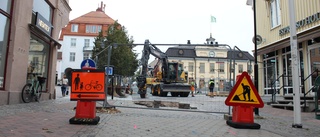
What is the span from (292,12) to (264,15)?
10.4m

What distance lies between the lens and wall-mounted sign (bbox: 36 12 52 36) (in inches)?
446

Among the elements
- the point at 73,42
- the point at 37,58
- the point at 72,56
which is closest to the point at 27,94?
the point at 37,58

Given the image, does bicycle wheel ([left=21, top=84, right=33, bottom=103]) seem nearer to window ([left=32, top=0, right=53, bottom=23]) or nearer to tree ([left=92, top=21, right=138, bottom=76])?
window ([left=32, top=0, right=53, bottom=23])

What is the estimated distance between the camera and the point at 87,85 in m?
6.78

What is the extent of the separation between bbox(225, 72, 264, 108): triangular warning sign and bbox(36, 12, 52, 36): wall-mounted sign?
8.55m

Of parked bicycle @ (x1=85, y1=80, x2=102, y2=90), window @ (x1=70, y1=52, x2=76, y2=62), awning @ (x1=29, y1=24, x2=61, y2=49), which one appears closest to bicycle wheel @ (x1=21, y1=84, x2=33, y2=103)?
awning @ (x1=29, y1=24, x2=61, y2=49)

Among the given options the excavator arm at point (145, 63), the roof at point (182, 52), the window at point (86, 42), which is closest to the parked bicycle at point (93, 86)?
the excavator arm at point (145, 63)

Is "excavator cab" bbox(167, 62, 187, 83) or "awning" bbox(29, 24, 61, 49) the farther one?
"excavator cab" bbox(167, 62, 187, 83)

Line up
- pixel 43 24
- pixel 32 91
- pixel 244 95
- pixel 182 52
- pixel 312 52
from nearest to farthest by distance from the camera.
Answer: pixel 244 95, pixel 32 91, pixel 43 24, pixel 312 52, pixel 182 52

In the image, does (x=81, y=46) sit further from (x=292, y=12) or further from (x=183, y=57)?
(x=292, y=12)

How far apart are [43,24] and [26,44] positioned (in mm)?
1637

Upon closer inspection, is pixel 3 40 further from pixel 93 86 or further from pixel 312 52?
pixel 312 52

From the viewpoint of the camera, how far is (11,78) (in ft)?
31.8

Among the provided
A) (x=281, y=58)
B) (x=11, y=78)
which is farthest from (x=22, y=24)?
(x=281, y=58)
